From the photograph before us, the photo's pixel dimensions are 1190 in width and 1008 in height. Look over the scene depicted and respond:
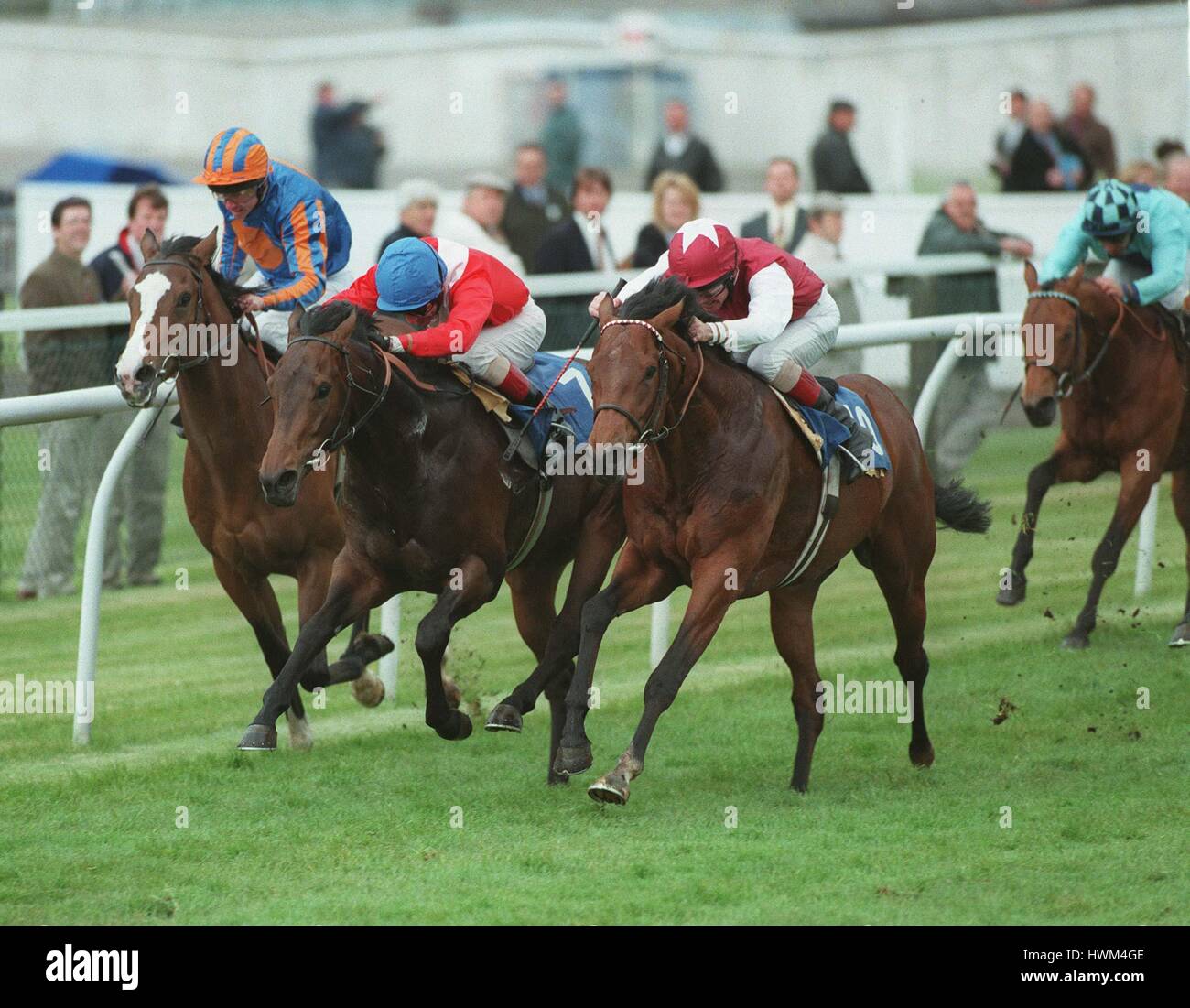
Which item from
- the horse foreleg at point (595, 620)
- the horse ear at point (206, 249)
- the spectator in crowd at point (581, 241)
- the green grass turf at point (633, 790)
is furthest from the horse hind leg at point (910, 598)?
the spectator in crowd at point (581, 241)

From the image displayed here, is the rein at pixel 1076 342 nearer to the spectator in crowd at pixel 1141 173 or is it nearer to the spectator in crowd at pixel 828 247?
the spectator in crowd at pixel 828 247

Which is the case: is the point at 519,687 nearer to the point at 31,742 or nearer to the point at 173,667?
the point at 31,742

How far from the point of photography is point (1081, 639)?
8758 mm

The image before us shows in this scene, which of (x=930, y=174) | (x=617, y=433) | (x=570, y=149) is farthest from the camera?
(x=930, y=174)

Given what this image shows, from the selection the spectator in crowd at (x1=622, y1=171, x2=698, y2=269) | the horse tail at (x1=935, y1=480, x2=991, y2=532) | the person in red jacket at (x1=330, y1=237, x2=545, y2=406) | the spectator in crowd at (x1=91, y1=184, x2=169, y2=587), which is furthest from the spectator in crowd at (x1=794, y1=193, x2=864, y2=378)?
the person in red jacket at (x1=330, y1=237, x2=545, y2=406)

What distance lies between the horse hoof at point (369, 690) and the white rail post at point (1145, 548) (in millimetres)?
4034

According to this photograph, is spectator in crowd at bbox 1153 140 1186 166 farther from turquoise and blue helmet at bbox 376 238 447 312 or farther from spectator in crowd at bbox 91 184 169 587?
turquoise and blue helmet at bbox 376 238 447 312

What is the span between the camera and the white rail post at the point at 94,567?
707cm

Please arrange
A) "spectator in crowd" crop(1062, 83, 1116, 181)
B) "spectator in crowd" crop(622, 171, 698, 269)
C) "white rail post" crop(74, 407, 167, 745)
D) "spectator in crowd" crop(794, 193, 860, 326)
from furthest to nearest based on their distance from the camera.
Answer: "spectator in crowd" crop(1062, 83, 1116, 181) → "spectator in crowd" crop(794, 193, 860, 326) → "spectator in crowd" crop(622, 171, 698, 269) → "white rail post" crop(74, 407, 167, 745)

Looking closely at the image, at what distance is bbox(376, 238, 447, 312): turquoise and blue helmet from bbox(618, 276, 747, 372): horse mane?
743mm

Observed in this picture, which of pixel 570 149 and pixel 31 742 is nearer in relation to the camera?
pixel 31 742

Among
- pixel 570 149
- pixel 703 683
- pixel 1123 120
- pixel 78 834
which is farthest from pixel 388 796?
pixel 1123 120

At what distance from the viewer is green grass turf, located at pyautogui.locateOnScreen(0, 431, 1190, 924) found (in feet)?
17.4
